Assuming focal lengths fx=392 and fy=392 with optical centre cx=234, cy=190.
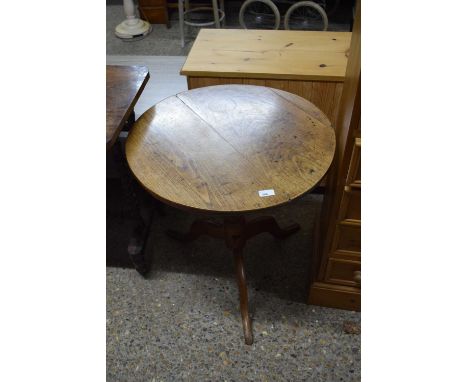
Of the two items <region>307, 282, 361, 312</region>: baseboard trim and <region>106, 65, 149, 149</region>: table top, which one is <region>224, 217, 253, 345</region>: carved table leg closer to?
<region>307, 282, 361, 312</region>: baseboard trim

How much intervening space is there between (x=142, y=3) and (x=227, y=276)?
335 centimetres

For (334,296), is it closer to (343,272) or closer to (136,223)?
(343,272)

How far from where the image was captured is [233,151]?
120 centimetres

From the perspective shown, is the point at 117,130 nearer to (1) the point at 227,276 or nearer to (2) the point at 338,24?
(1) the point at 227,276

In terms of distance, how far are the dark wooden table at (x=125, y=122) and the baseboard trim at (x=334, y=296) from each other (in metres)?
0.72

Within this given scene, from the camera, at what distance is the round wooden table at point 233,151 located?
41.8 inches

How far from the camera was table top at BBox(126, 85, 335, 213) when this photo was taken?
3.49ft

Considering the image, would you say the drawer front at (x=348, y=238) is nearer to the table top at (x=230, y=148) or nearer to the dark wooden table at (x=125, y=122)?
the table top at (x=230, y=148)

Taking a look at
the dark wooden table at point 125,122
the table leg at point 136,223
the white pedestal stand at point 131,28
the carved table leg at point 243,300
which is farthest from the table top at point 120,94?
the white pedestal stand at point 131,28

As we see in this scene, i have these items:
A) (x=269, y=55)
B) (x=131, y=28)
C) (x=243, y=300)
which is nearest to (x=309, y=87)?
(x=269, y=55)

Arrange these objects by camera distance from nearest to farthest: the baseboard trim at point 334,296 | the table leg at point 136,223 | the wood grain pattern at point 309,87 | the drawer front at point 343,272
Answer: the drawer front at point 343,272
the baseboard trim at point 334,296
the table leg at point 136,223
the wood grain pattern at point 309,87

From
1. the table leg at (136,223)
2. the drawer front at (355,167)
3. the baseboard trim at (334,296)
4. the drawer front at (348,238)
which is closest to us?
the drawer front at (355,167)

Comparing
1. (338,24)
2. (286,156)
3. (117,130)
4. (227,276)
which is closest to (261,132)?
(286,156)

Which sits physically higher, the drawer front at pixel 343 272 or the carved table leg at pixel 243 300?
the drawer front at pixel 343 272
